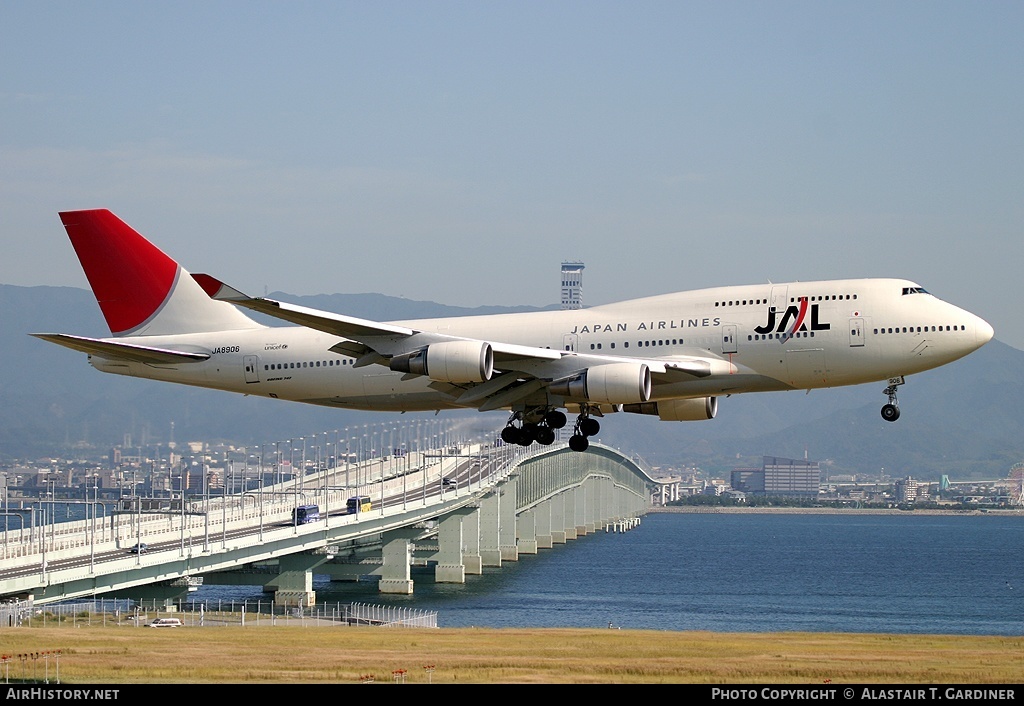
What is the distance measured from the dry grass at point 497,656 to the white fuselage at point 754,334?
1245cm

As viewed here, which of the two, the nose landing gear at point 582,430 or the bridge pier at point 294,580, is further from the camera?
the bridge pier at point 294,580

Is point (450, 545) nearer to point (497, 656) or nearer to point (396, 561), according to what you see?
point (396, 561)

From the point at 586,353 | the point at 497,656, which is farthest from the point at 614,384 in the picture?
the point at 497,656

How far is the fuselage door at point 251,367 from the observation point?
211 ft

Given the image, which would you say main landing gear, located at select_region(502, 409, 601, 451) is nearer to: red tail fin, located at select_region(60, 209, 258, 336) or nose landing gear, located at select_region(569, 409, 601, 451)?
nose landing gear, located at select_region(569, 409, 601, 451)

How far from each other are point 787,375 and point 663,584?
128 m

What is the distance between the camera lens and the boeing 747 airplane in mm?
54844

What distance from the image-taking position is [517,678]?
5766 cm

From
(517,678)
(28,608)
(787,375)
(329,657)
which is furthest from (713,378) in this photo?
(28,608)

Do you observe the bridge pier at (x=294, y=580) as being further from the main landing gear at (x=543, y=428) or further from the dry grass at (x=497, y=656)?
the main landing gear at (x=543, y=428)

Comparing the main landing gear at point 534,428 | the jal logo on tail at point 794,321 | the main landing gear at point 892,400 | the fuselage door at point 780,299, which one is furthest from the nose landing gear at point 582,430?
the main landing gear at point 892,400

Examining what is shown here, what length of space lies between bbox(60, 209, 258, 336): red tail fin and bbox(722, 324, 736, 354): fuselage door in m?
24.5

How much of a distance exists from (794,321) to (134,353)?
30.0 metres

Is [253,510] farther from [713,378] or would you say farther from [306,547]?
[713,378]
